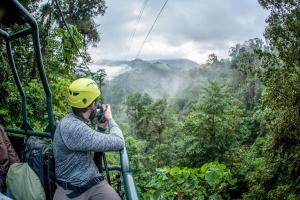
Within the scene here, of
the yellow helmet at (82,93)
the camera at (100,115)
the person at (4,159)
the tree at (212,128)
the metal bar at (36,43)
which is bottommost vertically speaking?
the tree at (212,128)

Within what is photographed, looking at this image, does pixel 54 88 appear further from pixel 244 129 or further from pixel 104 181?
pixel 244 129

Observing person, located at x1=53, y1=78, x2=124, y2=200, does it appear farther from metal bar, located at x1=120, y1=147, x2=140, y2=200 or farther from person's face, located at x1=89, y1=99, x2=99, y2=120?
metal bar, located at x1=120, y1=147, x2=140, y2=200

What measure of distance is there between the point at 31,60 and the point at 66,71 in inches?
131

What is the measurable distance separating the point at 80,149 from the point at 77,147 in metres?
0.03

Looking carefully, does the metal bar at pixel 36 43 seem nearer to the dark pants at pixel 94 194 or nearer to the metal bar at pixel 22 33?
the metal bar at pixel 22 33

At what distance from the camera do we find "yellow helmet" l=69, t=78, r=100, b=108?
110 inches

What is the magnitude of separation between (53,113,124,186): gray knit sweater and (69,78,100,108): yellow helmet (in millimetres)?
114

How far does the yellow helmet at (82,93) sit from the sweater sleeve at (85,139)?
0.15 m

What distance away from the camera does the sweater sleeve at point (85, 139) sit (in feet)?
8.83

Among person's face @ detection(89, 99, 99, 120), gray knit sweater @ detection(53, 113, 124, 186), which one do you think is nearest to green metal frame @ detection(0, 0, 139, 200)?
gray knit sweater @ detection(53, 113, 124, 186)

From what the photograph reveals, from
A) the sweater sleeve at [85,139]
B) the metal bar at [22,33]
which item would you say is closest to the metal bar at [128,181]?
the sweater sleeve at [85,139]

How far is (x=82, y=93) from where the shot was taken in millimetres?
2787

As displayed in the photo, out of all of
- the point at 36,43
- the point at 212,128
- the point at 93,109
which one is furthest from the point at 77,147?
the point at 212,128

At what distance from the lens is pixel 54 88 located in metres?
10.3
